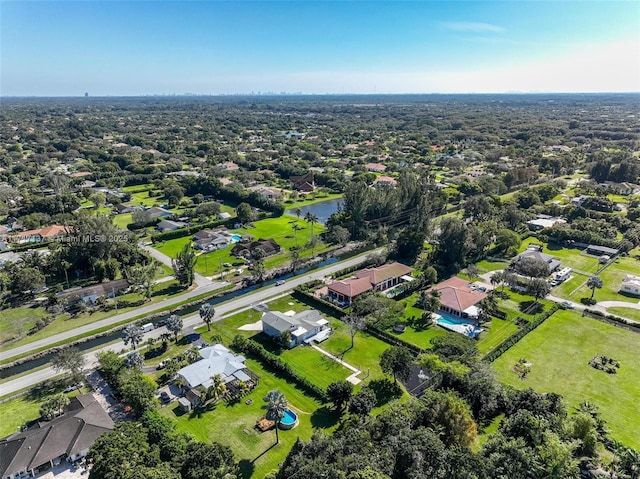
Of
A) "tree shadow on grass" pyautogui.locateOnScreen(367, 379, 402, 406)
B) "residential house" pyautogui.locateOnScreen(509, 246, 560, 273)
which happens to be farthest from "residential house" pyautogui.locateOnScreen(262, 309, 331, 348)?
"residential house" pyautogui.locateOnScreen(509, 246, 560, 273)

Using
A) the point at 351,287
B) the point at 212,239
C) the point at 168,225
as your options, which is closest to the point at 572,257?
the point at 351,287

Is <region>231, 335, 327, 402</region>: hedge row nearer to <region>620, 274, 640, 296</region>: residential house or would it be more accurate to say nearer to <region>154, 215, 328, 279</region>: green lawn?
<region>154, 215, 328, 279</region>: green lawn

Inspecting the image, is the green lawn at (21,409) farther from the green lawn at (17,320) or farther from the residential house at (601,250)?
the residential house at (601,250)

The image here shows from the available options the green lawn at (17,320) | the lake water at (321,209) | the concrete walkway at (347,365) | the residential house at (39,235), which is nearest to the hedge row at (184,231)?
the residential house at (39,235)

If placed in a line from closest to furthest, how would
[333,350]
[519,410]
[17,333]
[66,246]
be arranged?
[519,410] → [333,350] → [17,333] → [66,246]

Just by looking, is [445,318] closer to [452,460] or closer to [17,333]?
[452,460]

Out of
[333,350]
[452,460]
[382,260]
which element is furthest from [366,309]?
[452,460]
